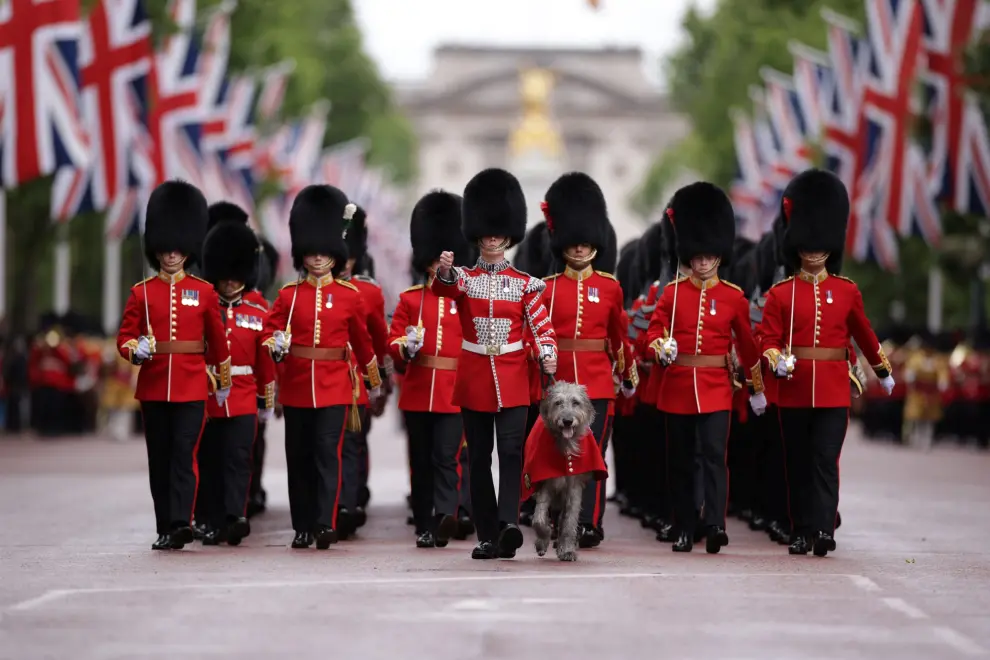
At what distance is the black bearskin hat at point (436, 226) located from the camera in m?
13.7

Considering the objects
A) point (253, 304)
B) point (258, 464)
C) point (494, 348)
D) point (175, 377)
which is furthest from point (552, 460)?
point (258, 464)

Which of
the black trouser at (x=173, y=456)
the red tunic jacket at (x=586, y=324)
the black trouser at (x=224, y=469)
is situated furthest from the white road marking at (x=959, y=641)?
the black trouser at (x=224, y=469)


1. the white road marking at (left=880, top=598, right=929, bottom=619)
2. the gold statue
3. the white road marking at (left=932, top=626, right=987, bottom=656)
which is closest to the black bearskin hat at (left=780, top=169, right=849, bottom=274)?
the white road marking at (left=880, top=598, right=929, bottom=619)

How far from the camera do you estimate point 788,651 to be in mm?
7969

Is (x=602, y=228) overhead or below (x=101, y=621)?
overhead

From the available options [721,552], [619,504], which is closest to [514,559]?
[721,552]

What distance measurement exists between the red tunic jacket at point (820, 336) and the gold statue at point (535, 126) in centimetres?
7723

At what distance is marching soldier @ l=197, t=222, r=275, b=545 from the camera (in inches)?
497

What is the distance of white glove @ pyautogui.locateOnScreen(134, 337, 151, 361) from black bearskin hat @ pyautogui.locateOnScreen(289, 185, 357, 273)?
1.13 m

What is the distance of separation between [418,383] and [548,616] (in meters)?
4.05

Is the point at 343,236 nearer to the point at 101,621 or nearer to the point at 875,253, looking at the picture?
the point at 101,621

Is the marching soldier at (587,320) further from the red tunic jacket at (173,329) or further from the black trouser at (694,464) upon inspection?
the red tunic jacket at (173,329)

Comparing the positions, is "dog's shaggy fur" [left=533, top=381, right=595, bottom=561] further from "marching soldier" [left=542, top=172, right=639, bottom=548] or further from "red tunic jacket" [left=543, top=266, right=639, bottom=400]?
"red tunic jacket" [left=543, top=266, right=639, bottom=400]

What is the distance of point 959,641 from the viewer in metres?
8.28
